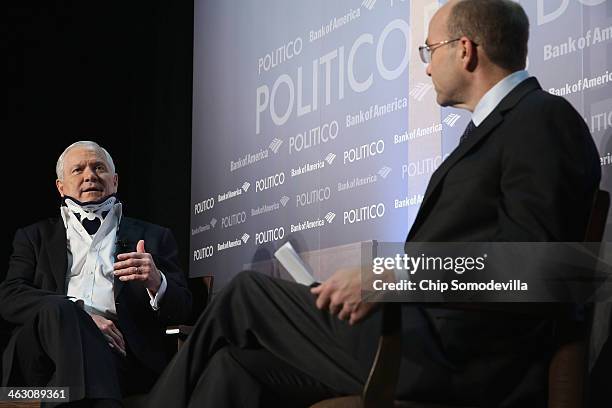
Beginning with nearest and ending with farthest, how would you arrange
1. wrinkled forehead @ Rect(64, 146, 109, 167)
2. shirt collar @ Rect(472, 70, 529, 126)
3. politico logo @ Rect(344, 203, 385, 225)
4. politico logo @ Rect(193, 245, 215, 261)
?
shirt collar @ Rect(472, 70, 529, 126), wrinkled forehead @ Rect(64, 146, 109, 167), politico logo @ Rect(344, 203, 385, 225), politico logo @ Rect(193, 245, 215, 261)

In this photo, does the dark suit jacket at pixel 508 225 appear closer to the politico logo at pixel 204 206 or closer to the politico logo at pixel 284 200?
the politico logo at pixel 284 200

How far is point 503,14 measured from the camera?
2.27 metres

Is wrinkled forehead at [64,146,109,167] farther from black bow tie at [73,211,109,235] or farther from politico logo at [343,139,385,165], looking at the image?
politico logo at [343,139,385,165]

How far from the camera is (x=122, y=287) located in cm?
360

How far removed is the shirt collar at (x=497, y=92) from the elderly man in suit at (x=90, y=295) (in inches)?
57.1

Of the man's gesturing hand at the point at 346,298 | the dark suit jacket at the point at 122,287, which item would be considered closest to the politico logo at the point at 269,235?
the dark suit jacket at the point at 122,287

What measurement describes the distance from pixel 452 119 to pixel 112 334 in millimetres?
1474

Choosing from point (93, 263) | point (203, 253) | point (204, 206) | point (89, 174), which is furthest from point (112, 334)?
point (204, 206)

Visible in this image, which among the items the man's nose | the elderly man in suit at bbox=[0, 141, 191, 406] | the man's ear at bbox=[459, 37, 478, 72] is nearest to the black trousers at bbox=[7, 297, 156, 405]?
the elderly man in suit at bbox=[0, 141, 191, 406]

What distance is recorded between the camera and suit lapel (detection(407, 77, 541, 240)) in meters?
2.14

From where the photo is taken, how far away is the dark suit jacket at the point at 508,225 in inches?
75.4

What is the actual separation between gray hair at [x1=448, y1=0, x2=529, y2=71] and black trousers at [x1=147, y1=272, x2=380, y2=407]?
0.75 meters

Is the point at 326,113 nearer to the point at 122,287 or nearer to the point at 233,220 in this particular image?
the point at 233,220

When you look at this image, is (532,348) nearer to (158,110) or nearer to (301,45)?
(301,45)
